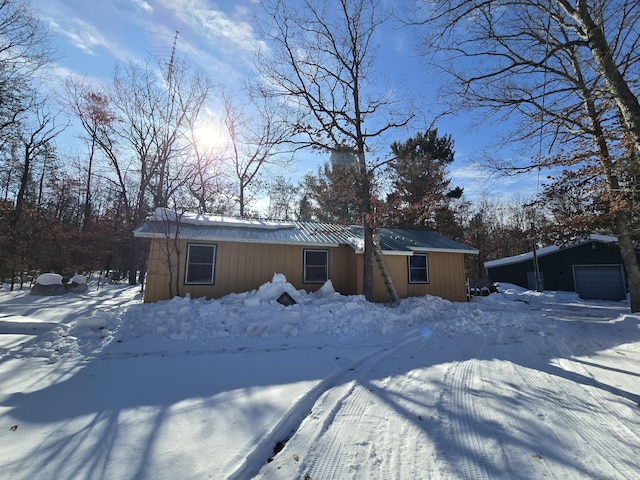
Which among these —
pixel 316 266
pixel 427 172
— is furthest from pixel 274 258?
Answer: pixel 427 172

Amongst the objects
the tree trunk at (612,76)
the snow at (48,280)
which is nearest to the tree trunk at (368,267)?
the tree trunk at (612,76)

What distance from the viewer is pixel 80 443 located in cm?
245

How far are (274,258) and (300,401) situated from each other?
26.7 feet

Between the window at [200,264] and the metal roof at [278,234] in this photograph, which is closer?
the metal roof at [278,234]

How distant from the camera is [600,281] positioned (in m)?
18.6

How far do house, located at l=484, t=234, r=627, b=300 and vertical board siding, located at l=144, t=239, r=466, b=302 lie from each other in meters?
8.71

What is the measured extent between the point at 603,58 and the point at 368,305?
283 inches

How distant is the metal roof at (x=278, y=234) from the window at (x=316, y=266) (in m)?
0.47

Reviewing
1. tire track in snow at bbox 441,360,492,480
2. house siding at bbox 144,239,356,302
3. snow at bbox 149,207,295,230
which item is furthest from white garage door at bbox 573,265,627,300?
tire track in snow at bbox 441,360,492,480

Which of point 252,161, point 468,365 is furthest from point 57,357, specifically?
point 252,161

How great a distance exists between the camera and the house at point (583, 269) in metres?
18.0

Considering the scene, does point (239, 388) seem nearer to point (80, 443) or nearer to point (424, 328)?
point (80, 443)

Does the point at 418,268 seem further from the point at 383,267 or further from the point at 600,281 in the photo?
the point at 600,281

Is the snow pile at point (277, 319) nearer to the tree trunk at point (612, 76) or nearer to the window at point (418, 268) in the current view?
the window at point (418, 268)
